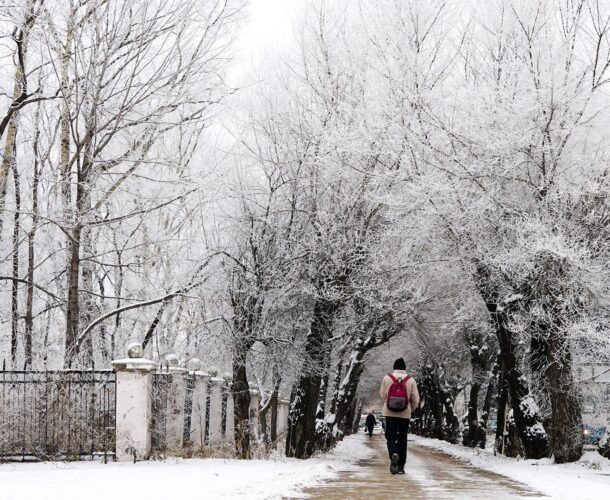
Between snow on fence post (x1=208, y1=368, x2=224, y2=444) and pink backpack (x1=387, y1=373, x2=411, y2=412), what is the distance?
497 inches

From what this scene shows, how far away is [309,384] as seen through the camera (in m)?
21.0

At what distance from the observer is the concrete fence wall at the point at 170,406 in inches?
587

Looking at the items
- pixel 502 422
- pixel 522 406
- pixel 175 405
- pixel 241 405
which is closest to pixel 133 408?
pixel 175 405

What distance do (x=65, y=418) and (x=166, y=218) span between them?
1317 cm

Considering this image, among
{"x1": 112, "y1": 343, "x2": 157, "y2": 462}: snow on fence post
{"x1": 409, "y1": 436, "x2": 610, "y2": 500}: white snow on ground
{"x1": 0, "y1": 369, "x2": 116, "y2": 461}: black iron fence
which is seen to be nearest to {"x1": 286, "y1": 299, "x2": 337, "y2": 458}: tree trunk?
{"x1": 409, "y1": 436, "x2": 610, "y2": 500}: white snow on ground

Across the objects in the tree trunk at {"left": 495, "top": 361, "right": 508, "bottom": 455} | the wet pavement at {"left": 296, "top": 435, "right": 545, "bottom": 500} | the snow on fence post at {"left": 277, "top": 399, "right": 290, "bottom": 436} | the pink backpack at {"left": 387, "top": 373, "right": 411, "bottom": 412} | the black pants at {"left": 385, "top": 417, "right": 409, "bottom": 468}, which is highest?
the pink backpack at {"left": 387, "top": 373, "right": 411, "bottom": 412}

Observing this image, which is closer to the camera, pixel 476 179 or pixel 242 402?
pixel 476 179

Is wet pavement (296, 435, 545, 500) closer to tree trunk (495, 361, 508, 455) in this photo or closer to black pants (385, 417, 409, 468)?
black pants (385, 417, 409, 468)

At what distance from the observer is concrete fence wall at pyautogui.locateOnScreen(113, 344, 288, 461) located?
48.9 feet

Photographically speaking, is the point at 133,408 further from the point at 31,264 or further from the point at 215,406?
the point at 31,264

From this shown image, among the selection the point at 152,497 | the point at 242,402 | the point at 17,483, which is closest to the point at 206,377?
the point at 242,402

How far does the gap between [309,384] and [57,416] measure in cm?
738

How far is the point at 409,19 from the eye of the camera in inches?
726

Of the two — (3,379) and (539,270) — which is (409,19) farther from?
(3,379)
